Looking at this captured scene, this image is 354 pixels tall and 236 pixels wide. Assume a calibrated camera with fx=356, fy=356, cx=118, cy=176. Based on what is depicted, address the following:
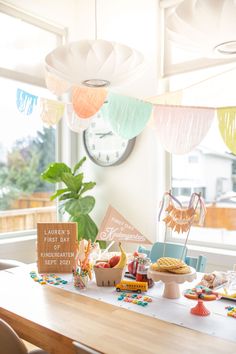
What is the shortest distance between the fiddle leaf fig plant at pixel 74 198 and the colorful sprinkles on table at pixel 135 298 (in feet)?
5.75

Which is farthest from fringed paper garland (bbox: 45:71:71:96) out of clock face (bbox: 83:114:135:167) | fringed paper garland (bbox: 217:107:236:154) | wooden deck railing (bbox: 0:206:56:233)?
wooden deck railing (bbox: 0:206:56:233)

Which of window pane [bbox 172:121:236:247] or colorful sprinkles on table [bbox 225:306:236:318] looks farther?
window pane [bbox 172:121:236:247]

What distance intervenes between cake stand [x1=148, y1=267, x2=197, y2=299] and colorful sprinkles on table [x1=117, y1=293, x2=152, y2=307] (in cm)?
9

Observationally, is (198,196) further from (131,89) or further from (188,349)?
(131,89)

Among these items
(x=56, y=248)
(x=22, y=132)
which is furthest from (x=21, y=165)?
(x=56, y=248)

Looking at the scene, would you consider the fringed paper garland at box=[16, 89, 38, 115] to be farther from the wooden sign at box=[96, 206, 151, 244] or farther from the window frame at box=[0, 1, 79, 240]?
the window frame at box=[0, 1, 79, 240]

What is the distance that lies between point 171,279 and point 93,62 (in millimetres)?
1007

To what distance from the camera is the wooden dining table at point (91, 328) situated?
3.73 feet

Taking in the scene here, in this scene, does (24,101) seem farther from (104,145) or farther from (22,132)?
(104,145)

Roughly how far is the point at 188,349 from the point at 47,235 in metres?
1.15

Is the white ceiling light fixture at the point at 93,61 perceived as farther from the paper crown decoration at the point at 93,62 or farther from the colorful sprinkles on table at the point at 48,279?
the colorful sprinkles on table at the point at 48,279

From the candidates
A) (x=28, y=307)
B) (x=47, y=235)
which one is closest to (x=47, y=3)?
(x=47, y=235)

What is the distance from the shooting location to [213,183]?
3.10 metres

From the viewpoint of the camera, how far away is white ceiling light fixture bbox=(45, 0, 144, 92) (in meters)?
1.56
